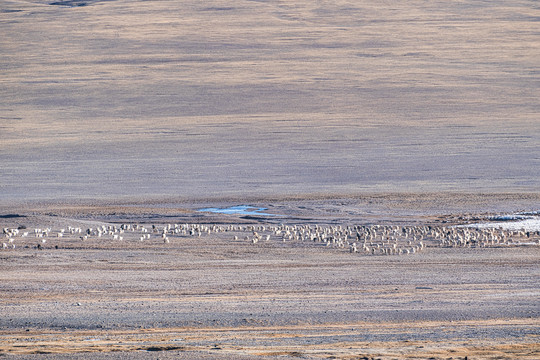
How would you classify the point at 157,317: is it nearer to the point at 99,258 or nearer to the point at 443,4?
the point at 99,258

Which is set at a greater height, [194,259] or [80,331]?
[80,331]

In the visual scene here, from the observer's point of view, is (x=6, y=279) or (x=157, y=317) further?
(x=6, y=279)

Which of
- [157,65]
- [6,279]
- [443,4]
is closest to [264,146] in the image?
[157,65]

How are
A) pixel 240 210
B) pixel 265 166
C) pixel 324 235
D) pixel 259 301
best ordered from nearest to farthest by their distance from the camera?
1. pixel 259 301
2. pixel 324 235
3. pixel 240 210
4. pixel 265 166

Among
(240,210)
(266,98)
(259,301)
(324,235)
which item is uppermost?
(259,301)

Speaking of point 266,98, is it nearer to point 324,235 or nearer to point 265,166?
point 265,166

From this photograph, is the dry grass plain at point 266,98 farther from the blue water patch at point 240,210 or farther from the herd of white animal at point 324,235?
the herd of white animal at point 324,235

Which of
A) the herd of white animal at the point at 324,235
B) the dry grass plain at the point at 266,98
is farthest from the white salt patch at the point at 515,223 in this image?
the dry grass plain at the point at 266,98

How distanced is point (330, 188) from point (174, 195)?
5.33 metres

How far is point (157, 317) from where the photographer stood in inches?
398

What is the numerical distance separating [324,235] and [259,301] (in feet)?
28.1

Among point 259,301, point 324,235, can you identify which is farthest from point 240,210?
point 259,301

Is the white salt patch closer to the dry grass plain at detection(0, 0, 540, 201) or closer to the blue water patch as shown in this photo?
the blue water patch

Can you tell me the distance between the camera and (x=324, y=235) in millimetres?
19656
